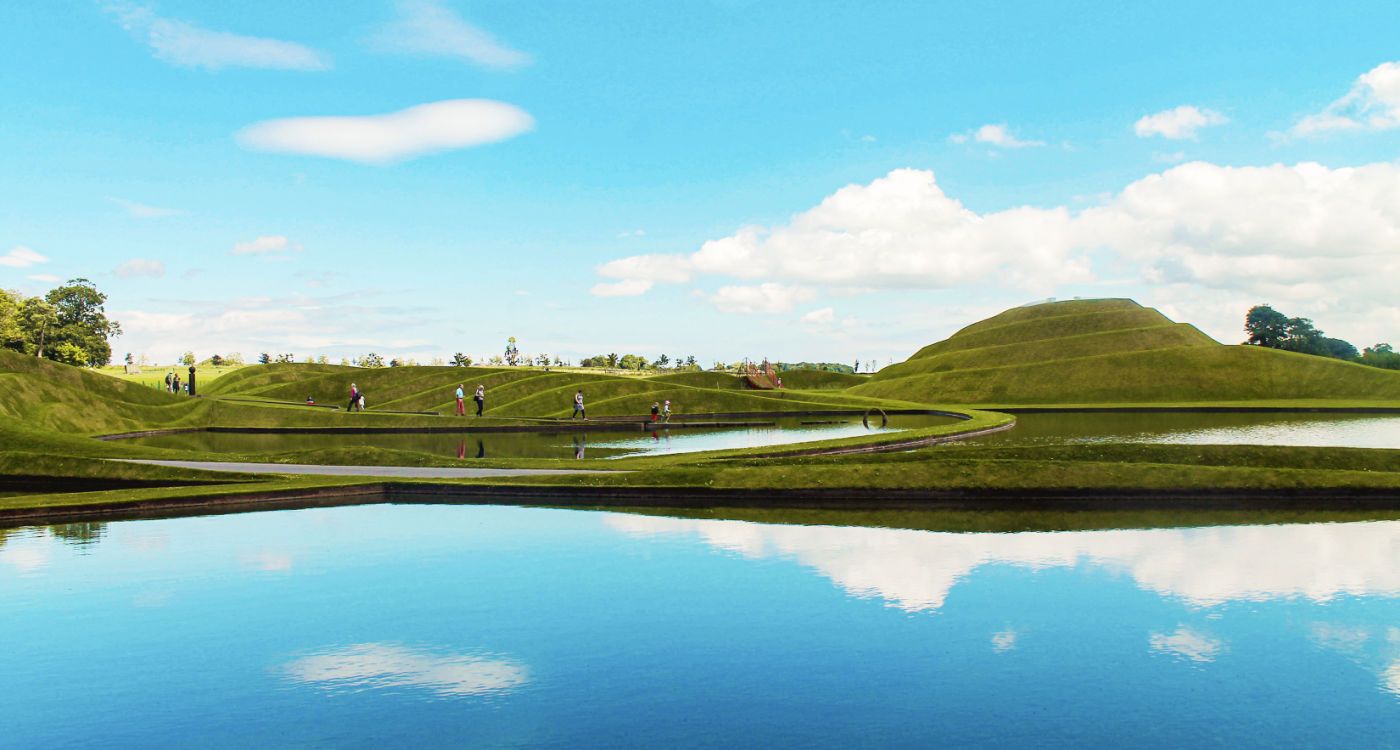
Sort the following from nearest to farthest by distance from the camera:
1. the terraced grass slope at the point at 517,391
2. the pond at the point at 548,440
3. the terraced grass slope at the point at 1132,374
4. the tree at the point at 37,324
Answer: the pond at the point at 548,440, the terraced grass slope at the point at 517,391, the terraced grass slope at the point at 1132,374, the tree at the point at 37,324

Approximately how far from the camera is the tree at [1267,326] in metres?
176

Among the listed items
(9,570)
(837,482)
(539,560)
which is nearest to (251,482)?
(9,570)

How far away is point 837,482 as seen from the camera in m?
30.5

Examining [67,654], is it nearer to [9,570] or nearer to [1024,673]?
[9,570]

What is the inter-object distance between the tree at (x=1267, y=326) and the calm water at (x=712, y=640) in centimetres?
18247

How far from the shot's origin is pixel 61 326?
13512cm

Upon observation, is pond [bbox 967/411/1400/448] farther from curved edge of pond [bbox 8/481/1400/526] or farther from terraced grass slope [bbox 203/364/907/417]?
terraced grass slope [bbox 203/364/907/417]

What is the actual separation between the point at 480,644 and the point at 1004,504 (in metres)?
19.8

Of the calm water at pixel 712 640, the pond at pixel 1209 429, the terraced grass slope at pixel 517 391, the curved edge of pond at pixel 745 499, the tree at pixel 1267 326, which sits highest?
the tree at pixel 1267 326

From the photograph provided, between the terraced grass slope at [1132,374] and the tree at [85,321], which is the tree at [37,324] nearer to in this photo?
the tree at [85,321]

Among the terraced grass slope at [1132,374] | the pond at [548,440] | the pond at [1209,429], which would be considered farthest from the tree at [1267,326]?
the pond at [548,440]

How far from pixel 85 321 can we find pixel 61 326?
10792mm

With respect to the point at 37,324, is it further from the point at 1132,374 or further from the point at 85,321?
the point at 1132,374

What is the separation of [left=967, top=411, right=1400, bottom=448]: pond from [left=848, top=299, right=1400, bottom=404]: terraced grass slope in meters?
37.3
